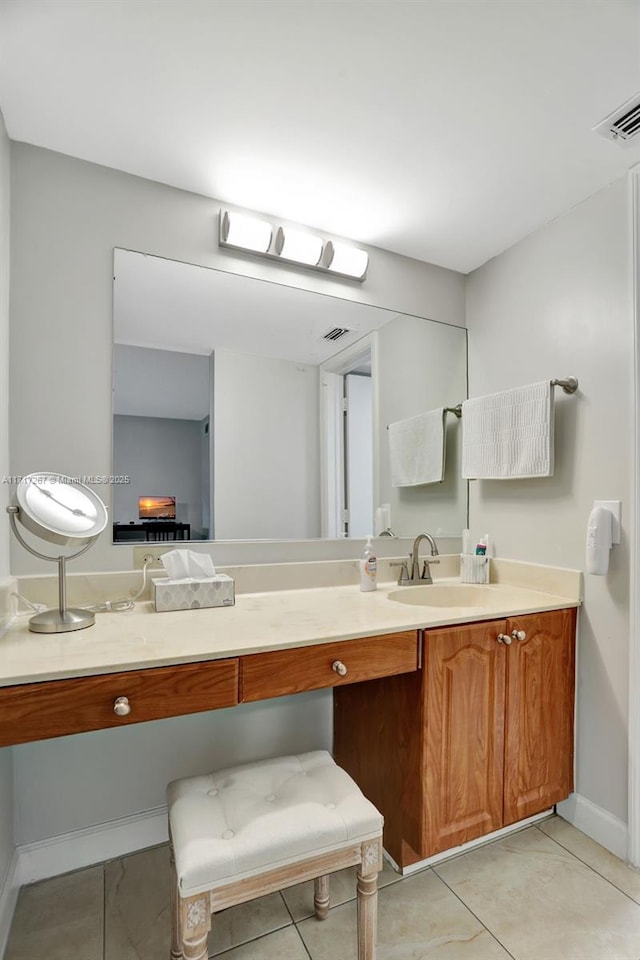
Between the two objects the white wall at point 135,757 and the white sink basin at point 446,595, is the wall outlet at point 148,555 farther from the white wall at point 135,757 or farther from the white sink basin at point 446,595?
the white sink basin at point 446,595

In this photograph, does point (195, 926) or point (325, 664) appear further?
point (325, 664)

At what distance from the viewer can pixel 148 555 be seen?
1583 millimetres

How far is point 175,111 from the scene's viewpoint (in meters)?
1.33

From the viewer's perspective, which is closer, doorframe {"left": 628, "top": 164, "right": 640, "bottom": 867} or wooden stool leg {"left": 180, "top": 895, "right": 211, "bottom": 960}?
wooden stool leg {"left": 180, "top": 895, "right": 211, "bottom": 960}

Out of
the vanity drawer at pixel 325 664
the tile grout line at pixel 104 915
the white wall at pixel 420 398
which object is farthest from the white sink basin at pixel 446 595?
the tile grout line at pixel 104 915

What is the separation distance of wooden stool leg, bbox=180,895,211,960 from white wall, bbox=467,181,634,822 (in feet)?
4.46

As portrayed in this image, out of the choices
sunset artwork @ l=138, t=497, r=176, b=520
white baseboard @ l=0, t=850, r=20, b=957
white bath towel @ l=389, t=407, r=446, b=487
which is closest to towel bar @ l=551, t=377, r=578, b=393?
white bath towel @ l=389, t=407, r=446, b=487

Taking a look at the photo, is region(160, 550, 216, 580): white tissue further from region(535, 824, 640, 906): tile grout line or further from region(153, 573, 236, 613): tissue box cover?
region(535, 824, 640, 906): tile grout line

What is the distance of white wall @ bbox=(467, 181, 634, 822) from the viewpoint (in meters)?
1.57

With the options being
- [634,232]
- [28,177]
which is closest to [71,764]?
[28,177]

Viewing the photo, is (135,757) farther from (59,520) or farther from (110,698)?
(59,520)

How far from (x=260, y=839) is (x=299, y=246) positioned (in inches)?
72.0

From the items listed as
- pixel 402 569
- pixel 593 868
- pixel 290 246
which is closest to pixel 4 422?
pixel 290 246

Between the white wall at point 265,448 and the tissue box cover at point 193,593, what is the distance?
23 centimetres
